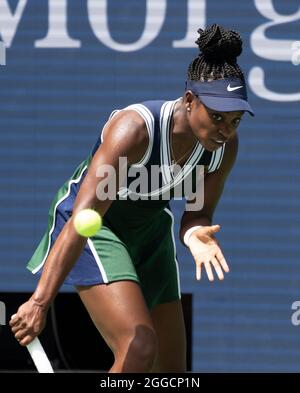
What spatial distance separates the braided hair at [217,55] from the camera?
149 inches

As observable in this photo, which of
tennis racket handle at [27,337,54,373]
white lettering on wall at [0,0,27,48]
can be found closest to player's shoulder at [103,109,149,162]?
tennis racket handle at [27,337,54,373]

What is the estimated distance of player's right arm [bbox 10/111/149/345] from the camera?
11.6 ft

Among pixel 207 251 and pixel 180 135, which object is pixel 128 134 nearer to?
pixel 180 135

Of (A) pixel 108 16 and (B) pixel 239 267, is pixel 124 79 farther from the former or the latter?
(B) pixel 239 267

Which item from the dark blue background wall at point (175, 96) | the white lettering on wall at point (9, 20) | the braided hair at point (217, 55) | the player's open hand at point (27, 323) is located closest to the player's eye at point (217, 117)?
the braided hair at point (217, 55)

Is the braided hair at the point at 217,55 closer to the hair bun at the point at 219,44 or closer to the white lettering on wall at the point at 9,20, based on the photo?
the hair bun at the point at 219,44

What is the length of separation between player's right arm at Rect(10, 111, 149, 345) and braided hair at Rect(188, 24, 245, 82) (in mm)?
282

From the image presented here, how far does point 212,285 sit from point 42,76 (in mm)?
1537

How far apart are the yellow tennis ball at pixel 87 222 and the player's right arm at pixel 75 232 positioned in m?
0.06

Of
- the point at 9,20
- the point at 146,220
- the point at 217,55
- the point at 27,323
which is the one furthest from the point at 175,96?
the point at 27,323

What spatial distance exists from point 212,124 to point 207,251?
0.44 meters
